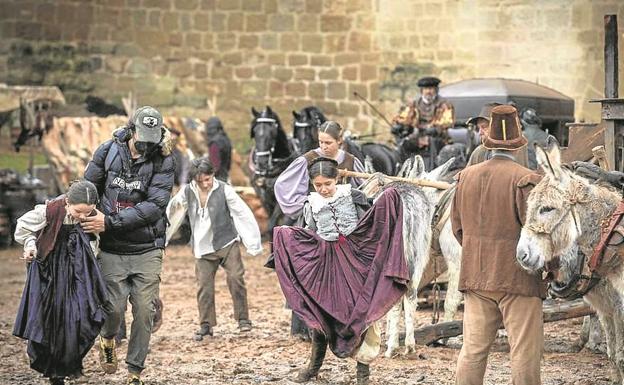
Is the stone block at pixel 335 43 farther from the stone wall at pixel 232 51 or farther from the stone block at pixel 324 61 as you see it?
the stone block at pixel 324 61

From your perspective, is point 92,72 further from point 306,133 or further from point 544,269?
point 544,269

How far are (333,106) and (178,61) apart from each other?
3.36 m

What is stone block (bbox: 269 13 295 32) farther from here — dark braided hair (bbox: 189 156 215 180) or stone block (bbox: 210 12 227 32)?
dark braided hair (bbox: 189 156 215 180)

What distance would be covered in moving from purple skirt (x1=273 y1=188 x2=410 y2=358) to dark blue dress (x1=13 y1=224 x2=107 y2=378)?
1.38 m

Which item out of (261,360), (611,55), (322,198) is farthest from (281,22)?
(322,198)

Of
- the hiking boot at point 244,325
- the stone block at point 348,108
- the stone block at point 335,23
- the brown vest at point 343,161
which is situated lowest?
the hiking boot at point 244,325

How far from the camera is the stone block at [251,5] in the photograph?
2539 centimetres

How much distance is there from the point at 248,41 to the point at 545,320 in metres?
16.7

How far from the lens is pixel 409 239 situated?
1001 cm

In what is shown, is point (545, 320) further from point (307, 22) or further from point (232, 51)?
point (232, 51)

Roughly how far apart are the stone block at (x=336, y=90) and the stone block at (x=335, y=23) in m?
1.08

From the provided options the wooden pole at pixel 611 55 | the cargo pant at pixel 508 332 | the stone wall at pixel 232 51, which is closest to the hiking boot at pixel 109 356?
the cargo pant at pixel 508 332

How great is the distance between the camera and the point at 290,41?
25.3 meters

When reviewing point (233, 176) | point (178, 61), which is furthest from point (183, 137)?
point (178, 61)
